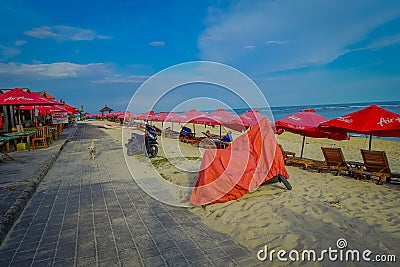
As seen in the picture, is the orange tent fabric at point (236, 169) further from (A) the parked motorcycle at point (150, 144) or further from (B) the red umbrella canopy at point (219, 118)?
(B) the red umbrella canopy at point (219, 118)

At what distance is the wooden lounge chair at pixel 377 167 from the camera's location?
5676 millimetres

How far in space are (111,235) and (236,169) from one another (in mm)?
2222

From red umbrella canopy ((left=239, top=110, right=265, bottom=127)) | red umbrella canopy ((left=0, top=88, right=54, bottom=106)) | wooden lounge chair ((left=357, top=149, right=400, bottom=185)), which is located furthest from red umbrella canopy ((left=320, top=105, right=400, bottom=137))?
red umbrella canopy ((left=0, top=88, right=54, bottom=106))

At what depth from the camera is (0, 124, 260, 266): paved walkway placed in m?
2.68

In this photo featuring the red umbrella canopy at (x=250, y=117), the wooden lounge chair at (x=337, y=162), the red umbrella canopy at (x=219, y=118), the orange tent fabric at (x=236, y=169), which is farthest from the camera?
the red umbrella canopy at (x=219, y=118)

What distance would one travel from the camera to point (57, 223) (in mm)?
3553

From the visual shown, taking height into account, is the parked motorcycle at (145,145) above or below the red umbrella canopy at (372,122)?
below

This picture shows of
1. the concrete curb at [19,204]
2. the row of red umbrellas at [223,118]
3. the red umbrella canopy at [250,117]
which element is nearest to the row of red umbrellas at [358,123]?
the red umbrella canopy at [250,117]

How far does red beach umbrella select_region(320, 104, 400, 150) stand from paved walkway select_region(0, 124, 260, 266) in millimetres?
4743

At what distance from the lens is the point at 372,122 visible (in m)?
5.96

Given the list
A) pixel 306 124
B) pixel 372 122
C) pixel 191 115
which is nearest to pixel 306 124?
pixel 306 124
